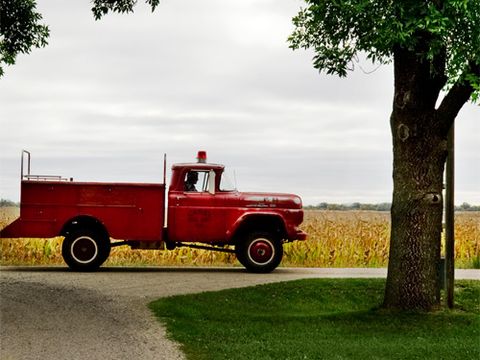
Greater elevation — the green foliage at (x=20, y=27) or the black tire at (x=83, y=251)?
the green foliage at (x=20, y=27)

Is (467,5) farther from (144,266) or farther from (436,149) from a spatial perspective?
(144,266)

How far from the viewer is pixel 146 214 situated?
1872 centimetres

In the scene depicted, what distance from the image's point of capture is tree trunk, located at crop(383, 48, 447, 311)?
13367 millimetres

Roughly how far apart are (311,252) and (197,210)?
16.0 feet

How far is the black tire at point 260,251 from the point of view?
61.4ft

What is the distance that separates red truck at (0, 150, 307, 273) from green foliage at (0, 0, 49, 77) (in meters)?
2.80

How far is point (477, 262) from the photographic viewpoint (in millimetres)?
22375

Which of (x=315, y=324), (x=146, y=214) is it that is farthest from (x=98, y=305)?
(x=146, y=214)

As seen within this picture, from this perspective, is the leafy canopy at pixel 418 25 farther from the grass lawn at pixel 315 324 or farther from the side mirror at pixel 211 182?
the side mirror at pixel 211 182

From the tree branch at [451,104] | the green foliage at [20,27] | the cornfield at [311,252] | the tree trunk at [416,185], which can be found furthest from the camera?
the cornfield at [311,252]

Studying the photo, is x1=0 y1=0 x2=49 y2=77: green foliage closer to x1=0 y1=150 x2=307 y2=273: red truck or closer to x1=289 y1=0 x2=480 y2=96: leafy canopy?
x1=0 y1=150 x2=307 y2=273: red truck

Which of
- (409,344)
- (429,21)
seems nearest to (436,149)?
(429,21)

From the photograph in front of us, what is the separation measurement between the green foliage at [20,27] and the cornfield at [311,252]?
4.95 meters

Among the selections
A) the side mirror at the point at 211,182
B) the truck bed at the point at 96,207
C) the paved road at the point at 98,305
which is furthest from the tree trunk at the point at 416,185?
the truck bed at the point at 96,207
